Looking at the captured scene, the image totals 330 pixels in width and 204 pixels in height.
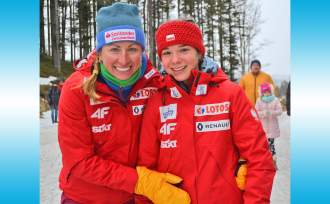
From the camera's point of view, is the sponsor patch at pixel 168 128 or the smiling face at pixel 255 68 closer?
the sponsor patch at pixel 168 128

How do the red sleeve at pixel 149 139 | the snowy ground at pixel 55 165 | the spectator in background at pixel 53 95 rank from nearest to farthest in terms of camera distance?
the red sleeve at pixel 149 139, the snowy ground at pixel 55 165, the spectator in background at pixel 53 95

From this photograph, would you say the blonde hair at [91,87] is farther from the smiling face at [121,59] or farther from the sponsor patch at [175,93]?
the sponsor patch at [175,93]

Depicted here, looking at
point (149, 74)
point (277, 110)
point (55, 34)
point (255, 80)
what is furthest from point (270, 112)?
point (149, 74)

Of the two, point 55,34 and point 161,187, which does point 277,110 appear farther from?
point 161,187

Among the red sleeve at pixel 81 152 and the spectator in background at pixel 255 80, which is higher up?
the spectator in background at pixel 255 80

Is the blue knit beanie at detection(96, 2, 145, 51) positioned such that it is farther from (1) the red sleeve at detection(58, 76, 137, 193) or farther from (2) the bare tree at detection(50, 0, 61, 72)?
(2) the bare tree at detection(50, 0, 61, 72)

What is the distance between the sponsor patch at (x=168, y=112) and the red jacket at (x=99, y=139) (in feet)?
0.32

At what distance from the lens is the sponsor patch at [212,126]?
4.70 feet

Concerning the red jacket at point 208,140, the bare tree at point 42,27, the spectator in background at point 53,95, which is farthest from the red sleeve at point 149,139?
the bare tree at point 42,27

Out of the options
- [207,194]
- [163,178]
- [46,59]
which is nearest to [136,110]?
[163,178]

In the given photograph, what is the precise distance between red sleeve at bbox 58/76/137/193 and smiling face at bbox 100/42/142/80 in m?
0.14

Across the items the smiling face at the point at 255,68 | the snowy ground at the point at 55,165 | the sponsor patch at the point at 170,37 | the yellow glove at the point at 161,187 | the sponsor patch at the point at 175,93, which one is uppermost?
the smiling face at the point at 255,68

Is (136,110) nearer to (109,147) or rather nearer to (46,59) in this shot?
(109,147)

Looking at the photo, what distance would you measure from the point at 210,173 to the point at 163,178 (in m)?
0.16
